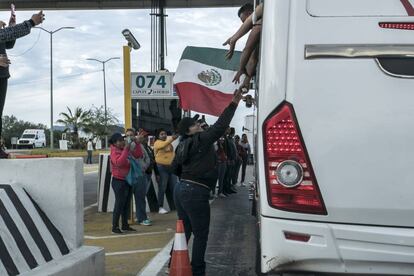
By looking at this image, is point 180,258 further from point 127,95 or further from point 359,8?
point 127,95

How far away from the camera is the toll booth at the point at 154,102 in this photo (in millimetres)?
12359

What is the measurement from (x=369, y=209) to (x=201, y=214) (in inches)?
114

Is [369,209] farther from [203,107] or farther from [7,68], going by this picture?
[203,107]

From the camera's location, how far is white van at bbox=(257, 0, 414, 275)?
106 inches

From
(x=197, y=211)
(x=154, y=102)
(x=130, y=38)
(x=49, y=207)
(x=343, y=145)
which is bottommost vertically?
(x=197, y=211)

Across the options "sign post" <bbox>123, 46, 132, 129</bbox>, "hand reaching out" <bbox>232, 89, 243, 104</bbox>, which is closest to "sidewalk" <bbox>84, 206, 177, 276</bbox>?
"sign post" <bbox>123, 46, 132, 129</bbox>

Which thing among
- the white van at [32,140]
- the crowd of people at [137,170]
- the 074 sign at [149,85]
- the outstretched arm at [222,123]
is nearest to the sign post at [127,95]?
the crowd of people at [137,170]

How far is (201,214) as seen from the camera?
543 centimetres

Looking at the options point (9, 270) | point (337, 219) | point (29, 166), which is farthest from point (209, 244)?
point (337, 219)

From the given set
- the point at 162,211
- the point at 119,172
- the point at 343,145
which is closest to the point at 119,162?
the point at 119,172

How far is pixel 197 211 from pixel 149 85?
24.1 feet

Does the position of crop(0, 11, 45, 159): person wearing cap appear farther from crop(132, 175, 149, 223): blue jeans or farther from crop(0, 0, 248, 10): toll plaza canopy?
crop(0, 0, 248, 10): toll plaza canopy

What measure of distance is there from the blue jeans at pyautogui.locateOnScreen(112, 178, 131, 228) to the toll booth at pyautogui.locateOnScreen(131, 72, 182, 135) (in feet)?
10.9

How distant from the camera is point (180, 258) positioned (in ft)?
17.5
